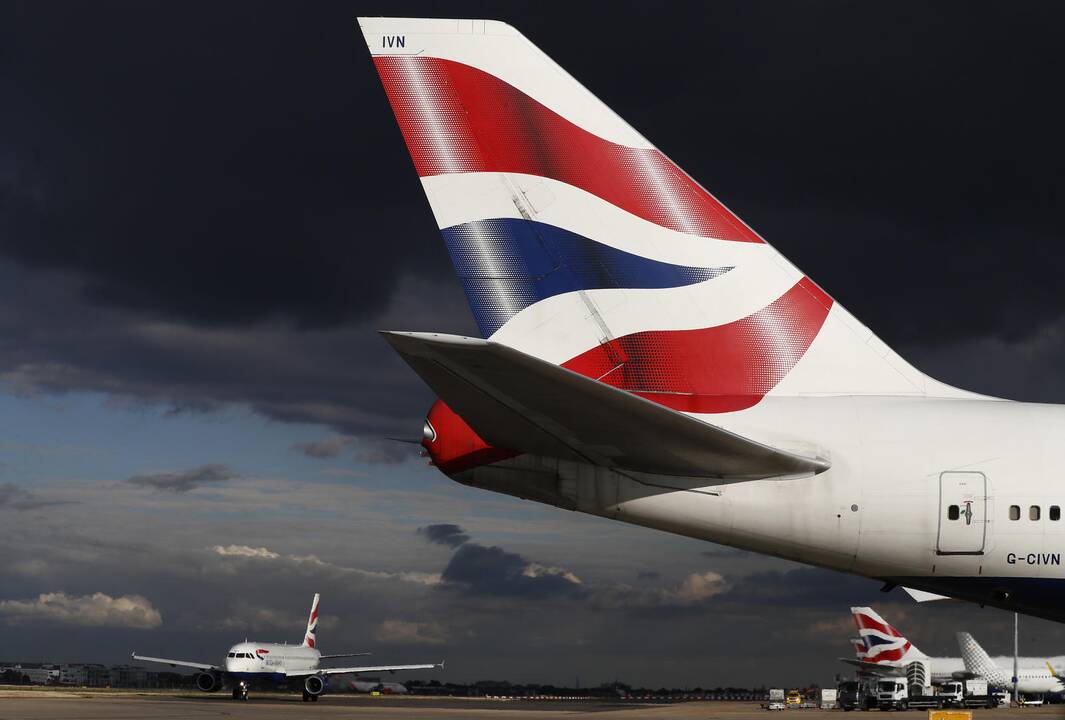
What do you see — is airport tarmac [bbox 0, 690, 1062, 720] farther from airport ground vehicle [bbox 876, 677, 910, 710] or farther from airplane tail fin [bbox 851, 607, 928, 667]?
airplane tail fin [bbox 851, 607, 928, 667]

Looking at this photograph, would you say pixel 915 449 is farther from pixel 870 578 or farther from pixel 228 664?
pixel 228 664

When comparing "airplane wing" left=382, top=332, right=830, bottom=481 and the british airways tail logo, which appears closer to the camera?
"airplane wing" left=382, top=332, right=830, bottom=481

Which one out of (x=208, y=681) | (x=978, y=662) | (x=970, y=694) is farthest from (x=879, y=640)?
(x=208, y=681)

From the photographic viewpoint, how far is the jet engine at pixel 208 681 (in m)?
57.9

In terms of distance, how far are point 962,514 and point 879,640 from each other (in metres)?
57.6

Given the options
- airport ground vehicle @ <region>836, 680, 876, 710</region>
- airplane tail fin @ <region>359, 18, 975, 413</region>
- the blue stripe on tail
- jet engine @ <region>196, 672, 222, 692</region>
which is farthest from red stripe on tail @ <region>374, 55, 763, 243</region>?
jet engine @ <region>196, 672, 222, 692</region>

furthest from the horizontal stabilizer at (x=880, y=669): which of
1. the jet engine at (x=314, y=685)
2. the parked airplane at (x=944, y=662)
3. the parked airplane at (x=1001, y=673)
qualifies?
the jet engine at (x=314, y=685)

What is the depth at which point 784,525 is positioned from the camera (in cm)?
1030

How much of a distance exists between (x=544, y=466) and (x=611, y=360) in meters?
1.83

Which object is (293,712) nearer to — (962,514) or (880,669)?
(962,514)

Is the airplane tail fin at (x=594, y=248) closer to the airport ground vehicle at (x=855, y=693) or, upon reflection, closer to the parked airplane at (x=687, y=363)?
the parked airplane at (x=687, y=363)

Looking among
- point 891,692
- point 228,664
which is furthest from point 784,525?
point 228,664

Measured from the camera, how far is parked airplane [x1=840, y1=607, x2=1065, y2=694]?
62.4m

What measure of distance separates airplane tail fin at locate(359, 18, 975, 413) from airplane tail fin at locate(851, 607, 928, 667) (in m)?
56.3
